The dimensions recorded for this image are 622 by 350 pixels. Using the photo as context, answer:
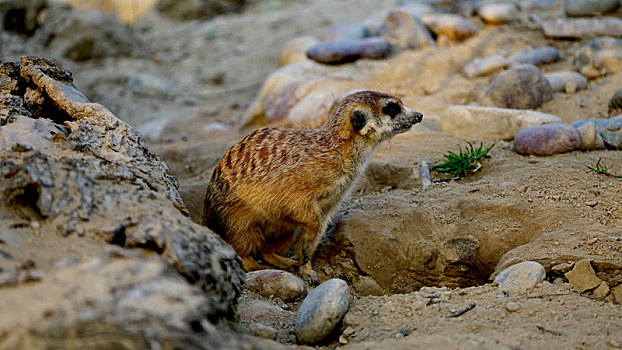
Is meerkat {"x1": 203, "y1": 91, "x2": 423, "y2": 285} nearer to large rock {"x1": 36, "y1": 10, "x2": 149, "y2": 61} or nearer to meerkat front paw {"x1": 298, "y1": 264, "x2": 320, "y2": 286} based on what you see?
meerkat front paw {"x1": 298, "y1": 264, "x2": 320, "y2": 286}

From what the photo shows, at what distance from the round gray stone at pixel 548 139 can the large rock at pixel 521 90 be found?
98cm

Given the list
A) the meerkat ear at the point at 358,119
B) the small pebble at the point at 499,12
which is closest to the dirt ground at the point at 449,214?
the small pebble at the point at 499,12

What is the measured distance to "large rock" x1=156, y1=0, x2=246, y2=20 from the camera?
11531 mm

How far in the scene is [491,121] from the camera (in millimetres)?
5234

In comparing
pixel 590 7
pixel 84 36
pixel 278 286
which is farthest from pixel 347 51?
pixel 84 36

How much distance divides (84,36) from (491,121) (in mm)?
7230

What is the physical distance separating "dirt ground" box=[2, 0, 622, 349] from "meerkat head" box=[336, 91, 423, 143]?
0.57 metres

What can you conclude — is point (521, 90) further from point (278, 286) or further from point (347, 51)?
point (278, 286)

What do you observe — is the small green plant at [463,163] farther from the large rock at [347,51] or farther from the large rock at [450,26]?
the large rock at [450,26]

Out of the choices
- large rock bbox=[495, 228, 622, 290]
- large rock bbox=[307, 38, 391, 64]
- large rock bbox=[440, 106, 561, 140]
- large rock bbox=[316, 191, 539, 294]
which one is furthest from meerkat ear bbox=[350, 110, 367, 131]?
large rock bbox=[307, 38, 391, 64]

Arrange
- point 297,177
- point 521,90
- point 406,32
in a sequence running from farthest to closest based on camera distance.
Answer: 1. point 406,32
2. point 521,90
3. point 297,177

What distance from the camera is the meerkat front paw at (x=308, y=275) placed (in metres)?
3.86

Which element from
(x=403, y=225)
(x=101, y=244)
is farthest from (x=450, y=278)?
(x=101, y=244)

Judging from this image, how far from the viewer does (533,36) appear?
7348 millimetres
